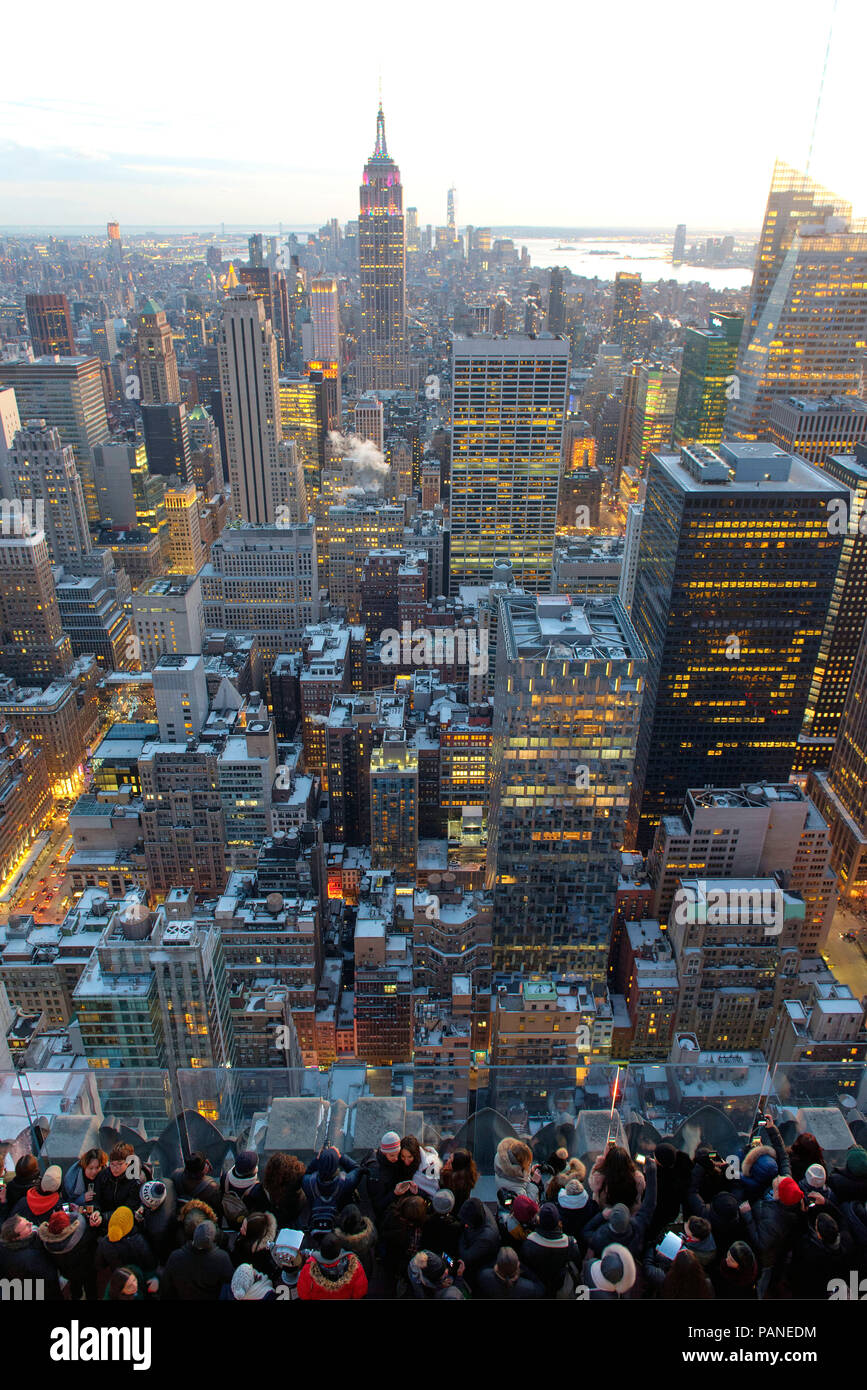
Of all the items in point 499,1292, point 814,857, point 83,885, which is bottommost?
point 83,885

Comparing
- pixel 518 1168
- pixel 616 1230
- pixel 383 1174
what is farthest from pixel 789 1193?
pixel 383 1174

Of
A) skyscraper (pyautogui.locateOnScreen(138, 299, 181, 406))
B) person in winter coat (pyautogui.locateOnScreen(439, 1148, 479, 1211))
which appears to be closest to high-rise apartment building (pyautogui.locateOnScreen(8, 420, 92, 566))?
skyscraper (pyautogui.locateOnScreen(138, 299, 181, 406))

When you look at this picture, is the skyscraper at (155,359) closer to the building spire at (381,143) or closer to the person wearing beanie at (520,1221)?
the building spire at (381,143)

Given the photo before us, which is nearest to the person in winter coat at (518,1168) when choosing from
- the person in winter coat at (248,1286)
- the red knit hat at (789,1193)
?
the red knit hat at (789,1193)

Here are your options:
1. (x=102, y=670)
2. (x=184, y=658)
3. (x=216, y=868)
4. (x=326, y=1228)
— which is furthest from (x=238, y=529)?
(x=326, y=1228)

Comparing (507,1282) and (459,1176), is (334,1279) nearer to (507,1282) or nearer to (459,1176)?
(507,1282)
